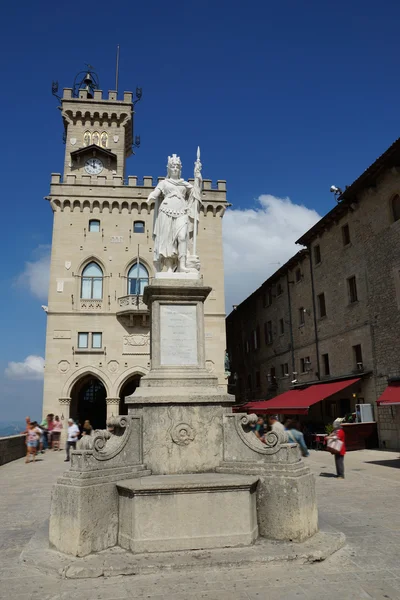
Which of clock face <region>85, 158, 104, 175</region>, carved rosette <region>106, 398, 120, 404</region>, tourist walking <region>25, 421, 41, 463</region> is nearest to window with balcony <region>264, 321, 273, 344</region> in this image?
carved rosette <region>106, 398, 120, 404</region>

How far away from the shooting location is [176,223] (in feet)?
27.0

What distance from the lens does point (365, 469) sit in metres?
16.0

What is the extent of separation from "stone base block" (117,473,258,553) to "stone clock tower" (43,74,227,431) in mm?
25793

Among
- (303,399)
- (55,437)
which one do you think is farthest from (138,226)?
(303,399)

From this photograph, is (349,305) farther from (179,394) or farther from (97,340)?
(179,394)

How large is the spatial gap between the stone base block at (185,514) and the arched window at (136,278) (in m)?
28.3

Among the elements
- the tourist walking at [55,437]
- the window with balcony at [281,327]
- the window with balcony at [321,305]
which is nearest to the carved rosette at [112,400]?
the tourist walking at [55,437]

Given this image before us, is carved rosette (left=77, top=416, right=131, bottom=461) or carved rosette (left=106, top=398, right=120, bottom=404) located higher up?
carved rosette (left=106, top=398, right=120, bottom=404)

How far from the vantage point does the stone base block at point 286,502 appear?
581 cm

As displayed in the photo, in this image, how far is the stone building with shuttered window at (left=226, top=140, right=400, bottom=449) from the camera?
2191 centimetres

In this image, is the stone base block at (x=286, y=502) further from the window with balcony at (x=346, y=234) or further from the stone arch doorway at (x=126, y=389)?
the stone arch doorway at (x=126, y=389)

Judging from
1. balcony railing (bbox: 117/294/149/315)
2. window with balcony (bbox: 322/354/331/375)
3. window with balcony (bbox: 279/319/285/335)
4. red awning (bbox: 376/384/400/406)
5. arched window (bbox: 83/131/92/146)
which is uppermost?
arched window (bbox: 83/131/92/146)

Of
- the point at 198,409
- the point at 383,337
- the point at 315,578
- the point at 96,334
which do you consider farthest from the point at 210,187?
the point at 315,578

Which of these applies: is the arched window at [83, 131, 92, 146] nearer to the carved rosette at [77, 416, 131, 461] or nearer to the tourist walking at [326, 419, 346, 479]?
the tourist walking at [326, 419, 346, 479]
